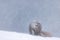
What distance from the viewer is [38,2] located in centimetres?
110

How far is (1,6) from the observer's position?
1104 mm

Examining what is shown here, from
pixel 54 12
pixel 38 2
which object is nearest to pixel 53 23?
pixel 54 12

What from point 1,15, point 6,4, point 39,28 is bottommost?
point 39,28

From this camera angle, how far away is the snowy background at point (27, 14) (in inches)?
43.2

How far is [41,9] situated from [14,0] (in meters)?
A: 0.29

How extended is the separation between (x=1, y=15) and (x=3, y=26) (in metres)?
0.11

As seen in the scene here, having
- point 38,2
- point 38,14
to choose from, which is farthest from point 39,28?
point 38,2

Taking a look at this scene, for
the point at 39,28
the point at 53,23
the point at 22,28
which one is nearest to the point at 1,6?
the point at 22,28

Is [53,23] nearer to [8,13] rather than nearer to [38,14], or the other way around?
[38,14]

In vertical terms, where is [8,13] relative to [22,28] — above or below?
above

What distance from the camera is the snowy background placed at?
1.10 m

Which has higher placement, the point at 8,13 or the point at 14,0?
the point at 14,0

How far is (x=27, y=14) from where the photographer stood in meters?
1.11

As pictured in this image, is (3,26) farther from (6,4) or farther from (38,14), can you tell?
(38,14)
